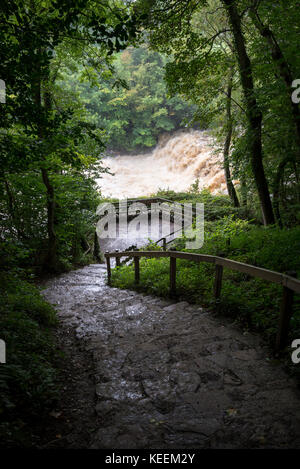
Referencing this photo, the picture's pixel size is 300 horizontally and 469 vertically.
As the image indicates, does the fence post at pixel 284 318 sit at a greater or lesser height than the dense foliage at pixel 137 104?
lesser

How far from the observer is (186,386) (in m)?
2.91

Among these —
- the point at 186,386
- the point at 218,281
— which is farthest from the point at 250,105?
the point at 186,386

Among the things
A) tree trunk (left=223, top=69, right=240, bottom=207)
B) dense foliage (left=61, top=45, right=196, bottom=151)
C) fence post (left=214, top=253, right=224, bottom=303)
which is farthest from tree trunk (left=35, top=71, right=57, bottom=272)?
dense foliage (left=61, top=45, right=196, bottom=151)

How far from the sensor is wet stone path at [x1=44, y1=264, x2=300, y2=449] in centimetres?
221

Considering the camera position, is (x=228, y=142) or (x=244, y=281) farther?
(x=228, y=142)

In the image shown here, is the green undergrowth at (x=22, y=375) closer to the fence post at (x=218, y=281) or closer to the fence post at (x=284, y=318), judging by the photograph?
the fence post at (x=284, y=318)

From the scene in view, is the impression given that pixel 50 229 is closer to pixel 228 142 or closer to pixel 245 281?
pixel 245 281

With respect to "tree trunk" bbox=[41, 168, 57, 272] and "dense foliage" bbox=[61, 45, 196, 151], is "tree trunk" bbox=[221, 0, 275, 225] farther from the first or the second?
"dense foliage" bbox=[61, 45, 196, 151]

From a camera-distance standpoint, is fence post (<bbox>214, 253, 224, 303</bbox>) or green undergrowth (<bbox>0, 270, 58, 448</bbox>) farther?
fence post (<bbox>214, 253, 224, 303</bbox>)

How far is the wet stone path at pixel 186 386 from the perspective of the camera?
221cm

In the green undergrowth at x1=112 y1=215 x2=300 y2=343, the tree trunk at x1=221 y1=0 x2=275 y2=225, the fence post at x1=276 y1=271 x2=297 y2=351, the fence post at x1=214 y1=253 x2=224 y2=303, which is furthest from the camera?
the tree trunk at x1=221 y1=0 x2=275 y2=225

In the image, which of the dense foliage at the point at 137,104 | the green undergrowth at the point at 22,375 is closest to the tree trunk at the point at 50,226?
the green undergrowth at the point at 22,375

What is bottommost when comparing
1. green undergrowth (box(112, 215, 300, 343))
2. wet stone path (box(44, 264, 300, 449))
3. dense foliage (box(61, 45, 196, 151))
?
wet stone path (box(44, 264, 300, 449))
